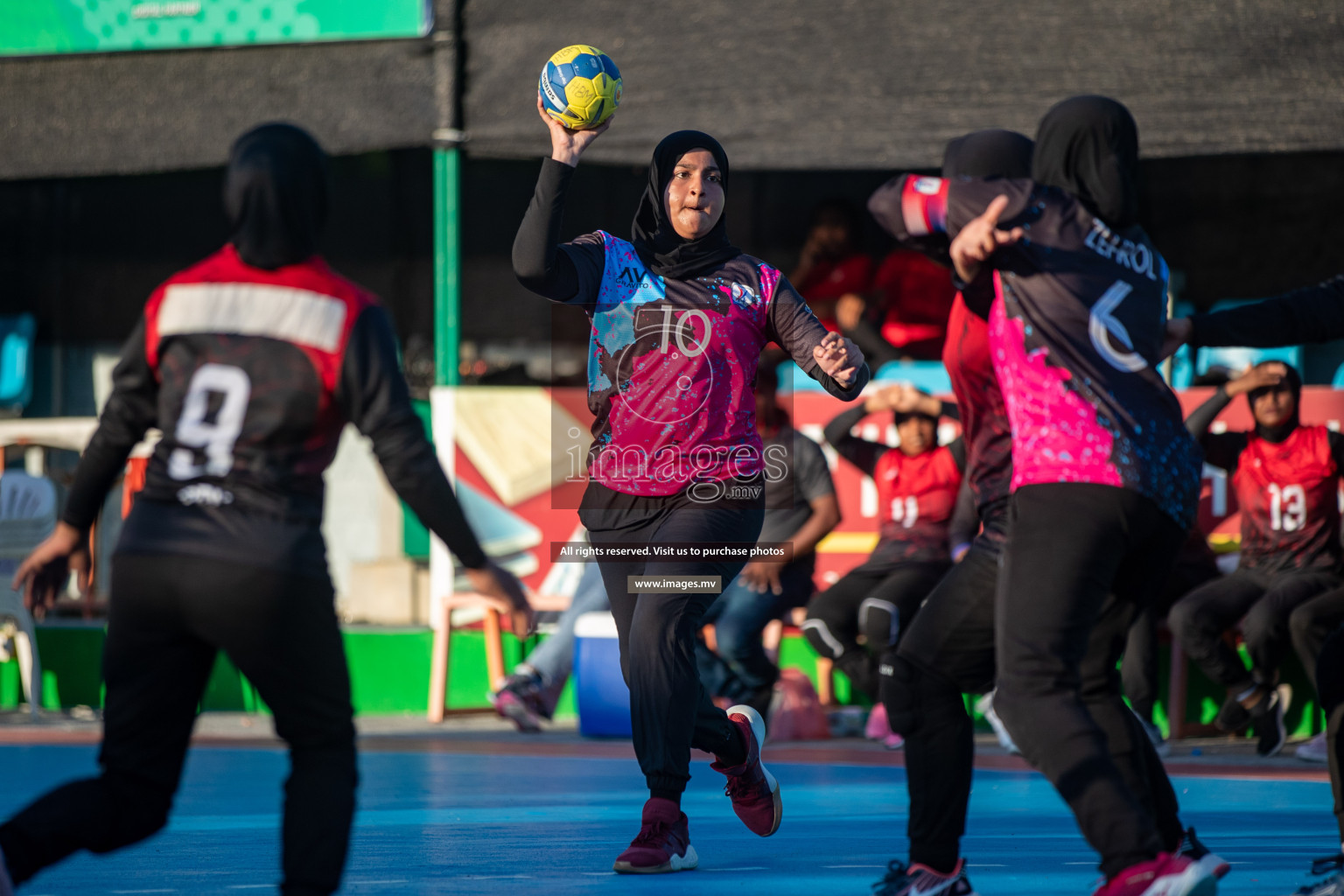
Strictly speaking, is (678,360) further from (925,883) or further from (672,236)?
(925,883)

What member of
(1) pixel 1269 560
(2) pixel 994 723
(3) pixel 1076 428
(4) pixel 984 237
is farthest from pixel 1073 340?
(1) pixel 1269 560

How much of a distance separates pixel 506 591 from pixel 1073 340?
1391mm

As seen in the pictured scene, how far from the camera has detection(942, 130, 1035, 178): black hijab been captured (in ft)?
13.0

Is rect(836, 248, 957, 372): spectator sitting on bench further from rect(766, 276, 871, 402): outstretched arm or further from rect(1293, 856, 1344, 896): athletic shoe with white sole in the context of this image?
rect(1293, 856, 1344, 896): athletic shoe with white sole

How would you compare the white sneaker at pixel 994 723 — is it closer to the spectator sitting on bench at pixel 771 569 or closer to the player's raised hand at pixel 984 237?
the spectator sitting on bench at pixel 771 569

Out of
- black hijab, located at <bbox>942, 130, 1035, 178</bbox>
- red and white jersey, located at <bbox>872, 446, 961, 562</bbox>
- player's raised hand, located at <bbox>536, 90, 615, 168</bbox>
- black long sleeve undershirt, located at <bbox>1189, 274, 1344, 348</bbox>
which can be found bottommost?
red and white jersey, located at <bbox>872, 446, 961, 562</bbox>

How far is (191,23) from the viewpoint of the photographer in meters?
9.33

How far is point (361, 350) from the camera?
3188 mm

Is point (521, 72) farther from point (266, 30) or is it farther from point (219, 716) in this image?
point (219, 716)

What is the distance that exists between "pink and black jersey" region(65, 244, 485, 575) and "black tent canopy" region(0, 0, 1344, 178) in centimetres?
575

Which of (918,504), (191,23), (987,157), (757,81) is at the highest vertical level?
(191,23)

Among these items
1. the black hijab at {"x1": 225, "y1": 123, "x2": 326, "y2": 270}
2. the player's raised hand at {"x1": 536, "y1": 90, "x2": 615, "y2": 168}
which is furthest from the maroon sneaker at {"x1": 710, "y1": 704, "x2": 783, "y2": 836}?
the black hijab at {"x1": 225, "y1": 123, "x2": 326, "y2": 270}

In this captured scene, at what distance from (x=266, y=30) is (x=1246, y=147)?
558 centimetres

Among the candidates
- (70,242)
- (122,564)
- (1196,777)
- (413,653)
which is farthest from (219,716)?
(122,564)
